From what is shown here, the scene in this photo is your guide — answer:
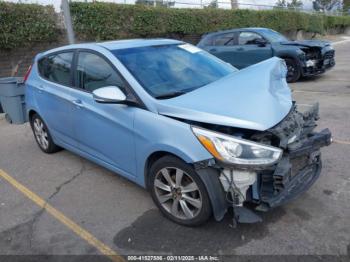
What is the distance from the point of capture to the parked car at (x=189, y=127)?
2.81m

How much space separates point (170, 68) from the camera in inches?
149

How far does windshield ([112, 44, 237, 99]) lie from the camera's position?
348cm

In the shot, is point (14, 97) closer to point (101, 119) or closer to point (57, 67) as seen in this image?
point (57, 67)

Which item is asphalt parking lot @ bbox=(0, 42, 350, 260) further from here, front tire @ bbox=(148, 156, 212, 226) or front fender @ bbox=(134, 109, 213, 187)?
front fender @ bbox=(134, 109, 213, 187)

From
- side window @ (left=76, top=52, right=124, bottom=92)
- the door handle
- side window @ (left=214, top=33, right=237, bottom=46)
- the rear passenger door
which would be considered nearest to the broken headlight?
side window @ (left=76, top=52, right=124, bottom=92)

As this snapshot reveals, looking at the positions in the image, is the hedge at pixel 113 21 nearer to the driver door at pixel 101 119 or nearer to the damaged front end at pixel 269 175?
the driver door at pixel 101 119

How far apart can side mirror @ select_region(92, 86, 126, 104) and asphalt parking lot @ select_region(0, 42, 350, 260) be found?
1144 millimetres

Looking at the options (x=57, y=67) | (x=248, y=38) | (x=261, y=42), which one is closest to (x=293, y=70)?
(x=261, y=42)

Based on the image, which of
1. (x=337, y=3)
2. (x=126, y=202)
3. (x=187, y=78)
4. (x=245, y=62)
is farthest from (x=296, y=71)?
(x=337, y=3)

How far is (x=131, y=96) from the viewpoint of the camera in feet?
11.0

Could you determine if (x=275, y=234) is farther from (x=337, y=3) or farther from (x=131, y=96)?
(x=337, y=3)

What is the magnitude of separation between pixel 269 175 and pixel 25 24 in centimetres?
1014

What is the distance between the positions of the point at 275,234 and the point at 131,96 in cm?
181

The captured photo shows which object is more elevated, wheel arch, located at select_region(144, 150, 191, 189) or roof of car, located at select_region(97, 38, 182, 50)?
roof of car, located at select_region(97, 38, 182, 50)
